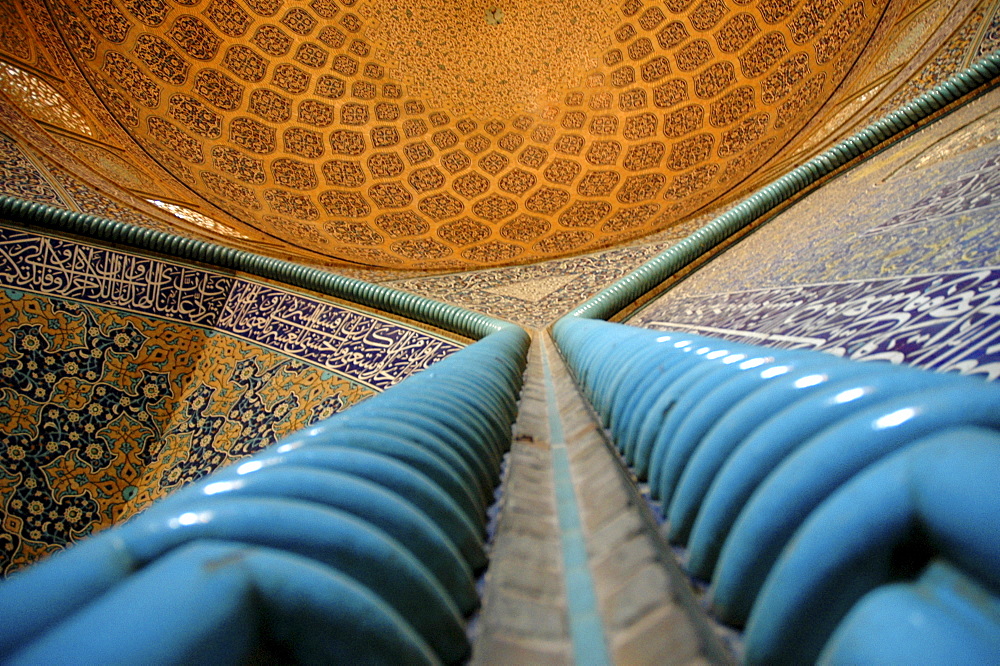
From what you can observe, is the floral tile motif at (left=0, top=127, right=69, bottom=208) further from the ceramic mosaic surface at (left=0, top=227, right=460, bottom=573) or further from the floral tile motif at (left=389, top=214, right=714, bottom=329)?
the floral tile motif at (left=389, top=214, right=714, bottom=329)

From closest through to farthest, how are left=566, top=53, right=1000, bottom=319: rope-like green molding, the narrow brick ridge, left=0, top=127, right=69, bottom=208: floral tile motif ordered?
the narrow brick ridge → left=566, top=53, right=1000, bottom=319: rope-like green molding → left=0, top=127, right=69, bottom=208: floral tile motif

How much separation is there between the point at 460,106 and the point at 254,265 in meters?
2.38

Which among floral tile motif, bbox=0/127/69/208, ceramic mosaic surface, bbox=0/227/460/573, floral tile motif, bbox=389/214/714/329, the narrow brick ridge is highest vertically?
floral tile motif, bbox=389/214/714/329

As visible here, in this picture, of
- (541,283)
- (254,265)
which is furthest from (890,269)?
(254,265)

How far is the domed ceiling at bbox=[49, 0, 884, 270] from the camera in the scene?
3.50 metres

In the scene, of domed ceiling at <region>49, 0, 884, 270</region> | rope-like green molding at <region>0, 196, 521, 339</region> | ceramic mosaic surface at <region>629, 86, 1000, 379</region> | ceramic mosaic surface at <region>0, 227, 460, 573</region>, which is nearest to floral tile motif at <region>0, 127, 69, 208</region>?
rope-like green molding at <region>0, 196, 521, 339</region>

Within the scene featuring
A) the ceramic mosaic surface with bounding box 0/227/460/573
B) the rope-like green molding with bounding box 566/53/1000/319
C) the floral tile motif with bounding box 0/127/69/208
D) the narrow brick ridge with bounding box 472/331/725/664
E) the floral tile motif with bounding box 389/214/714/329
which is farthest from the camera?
the floral tile motif with bounding box 389/214/714/329

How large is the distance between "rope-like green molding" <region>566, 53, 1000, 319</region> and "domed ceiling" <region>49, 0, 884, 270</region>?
1322 mm

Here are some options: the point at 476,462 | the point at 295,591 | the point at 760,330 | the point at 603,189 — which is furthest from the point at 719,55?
the point at 295,591

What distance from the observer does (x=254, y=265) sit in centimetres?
248

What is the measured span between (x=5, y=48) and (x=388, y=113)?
7.08 ft

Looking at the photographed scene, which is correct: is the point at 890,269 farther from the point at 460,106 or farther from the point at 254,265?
the point at 460,106

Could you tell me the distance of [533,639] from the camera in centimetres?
36

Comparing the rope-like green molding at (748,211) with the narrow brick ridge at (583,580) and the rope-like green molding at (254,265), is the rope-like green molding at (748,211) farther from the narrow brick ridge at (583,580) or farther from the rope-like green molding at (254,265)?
the narrow brick ridge at (583,580)
